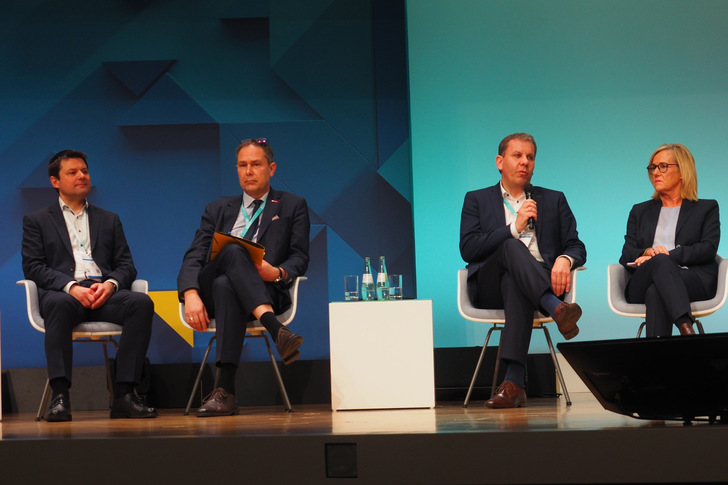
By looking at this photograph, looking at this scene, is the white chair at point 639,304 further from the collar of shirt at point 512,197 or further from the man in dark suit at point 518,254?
the collar of shirt at point 512,197

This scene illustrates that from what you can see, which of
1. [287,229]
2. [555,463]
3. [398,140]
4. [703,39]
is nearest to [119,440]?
[555,463]

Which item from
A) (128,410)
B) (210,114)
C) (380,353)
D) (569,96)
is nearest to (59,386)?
(128,410)

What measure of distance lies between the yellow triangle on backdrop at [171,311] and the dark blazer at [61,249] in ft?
2.94

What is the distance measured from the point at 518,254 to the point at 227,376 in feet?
4.79

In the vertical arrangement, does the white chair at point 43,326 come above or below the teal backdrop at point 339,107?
below

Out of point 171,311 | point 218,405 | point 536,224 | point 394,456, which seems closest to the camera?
point 394,456

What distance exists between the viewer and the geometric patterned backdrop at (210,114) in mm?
5340

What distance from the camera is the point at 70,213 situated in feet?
14.2

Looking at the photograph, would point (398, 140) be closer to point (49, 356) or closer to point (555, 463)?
point (49, 356)

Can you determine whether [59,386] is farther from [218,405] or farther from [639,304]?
[639,304]

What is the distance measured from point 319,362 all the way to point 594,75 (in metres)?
2.51

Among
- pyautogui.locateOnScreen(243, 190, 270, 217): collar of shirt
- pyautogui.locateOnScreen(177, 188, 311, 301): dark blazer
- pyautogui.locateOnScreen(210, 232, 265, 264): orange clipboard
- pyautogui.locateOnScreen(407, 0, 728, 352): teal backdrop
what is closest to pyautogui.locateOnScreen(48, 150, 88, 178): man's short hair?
pyautogui.locateOnScreen(177, 188, 311, 301): dark blazer

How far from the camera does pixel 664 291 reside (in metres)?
3.79

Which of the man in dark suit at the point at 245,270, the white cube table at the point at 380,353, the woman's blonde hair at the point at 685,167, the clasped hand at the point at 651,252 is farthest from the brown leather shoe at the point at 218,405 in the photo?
the woman's blonde hair at the point at 685,167
